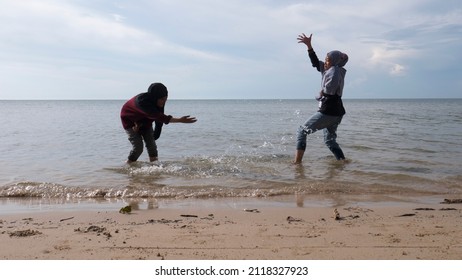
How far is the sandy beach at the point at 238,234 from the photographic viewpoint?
3.04 meters

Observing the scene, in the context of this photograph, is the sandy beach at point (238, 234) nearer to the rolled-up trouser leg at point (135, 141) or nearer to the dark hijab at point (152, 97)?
the dark hijab at point (152, 97)

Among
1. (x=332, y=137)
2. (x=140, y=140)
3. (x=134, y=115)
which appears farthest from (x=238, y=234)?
(x=332, y=137)

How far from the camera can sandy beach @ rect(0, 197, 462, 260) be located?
3045mm

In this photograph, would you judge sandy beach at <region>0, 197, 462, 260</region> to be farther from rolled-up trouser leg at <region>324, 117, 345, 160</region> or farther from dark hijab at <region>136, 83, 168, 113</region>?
rolled-up trouser leg at <region>324, 117, 345, 160</region>

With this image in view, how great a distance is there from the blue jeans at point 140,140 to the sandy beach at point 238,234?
9.46 feet

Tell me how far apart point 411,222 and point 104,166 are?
5957 millimetres

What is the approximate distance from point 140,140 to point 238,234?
4.49 metres

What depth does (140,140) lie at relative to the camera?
759 cm

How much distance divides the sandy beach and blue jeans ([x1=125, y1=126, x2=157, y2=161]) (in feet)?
9.46

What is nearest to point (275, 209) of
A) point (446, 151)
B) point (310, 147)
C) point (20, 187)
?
point (20, 187)

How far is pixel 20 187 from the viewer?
6.01 metres

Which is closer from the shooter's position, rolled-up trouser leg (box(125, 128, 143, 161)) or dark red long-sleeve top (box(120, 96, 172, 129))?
dark red long-sleeve top (box(120, 96, 172, 129))

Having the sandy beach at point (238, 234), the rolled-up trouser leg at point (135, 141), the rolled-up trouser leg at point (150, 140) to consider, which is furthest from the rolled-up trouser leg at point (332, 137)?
the rolled-up trouser leg at point (135, 141)

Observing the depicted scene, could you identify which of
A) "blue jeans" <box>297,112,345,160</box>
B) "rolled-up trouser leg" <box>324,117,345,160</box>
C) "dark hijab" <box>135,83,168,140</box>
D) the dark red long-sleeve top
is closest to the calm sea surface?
"rolled-up trouser leg" <box>324,117,345,160</box>
